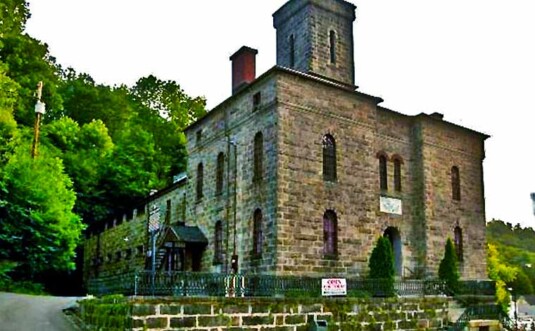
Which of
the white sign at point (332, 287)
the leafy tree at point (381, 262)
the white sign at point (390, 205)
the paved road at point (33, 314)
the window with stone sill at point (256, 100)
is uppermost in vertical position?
the window with stone sill at point (256, 100)

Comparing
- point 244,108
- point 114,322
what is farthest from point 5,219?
point 114,322

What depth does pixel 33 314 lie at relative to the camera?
56.0 feet

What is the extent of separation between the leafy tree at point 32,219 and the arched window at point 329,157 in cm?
1122

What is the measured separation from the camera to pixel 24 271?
83.1 feet

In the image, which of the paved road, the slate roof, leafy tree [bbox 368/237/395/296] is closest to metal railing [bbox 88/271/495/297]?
the paved road

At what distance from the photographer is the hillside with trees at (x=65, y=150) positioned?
2372cm

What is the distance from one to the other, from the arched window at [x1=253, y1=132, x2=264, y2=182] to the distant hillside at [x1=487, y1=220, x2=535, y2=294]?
209 ft

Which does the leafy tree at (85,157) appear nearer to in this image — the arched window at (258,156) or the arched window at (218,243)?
the arched window at (218,243)

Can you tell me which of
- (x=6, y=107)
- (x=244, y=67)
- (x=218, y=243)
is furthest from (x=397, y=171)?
(x=6, y=107)

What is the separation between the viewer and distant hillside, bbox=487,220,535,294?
88188 millimetres

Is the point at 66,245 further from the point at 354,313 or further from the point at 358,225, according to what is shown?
the point at 354,313

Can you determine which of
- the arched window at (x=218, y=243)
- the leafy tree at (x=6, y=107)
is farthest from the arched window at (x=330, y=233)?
the leafy tree at (x=6, y=107)

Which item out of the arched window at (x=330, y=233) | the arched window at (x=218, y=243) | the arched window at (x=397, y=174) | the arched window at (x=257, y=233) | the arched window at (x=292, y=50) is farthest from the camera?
the arched window at (x=292, y=50)

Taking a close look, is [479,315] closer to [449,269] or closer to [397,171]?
[449,269]
